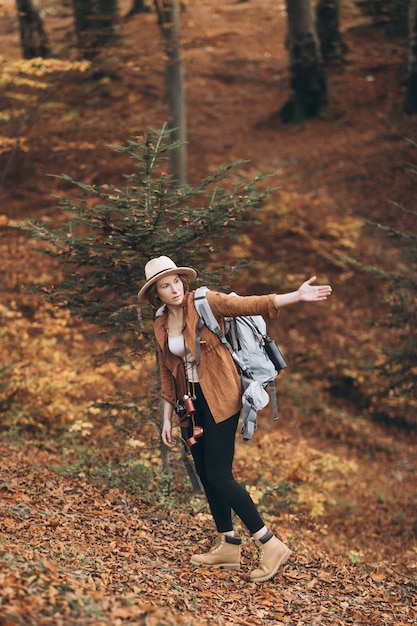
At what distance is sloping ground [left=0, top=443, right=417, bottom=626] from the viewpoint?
361 cm

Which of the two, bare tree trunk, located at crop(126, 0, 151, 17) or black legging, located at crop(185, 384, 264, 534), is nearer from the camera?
black legging, located at crop(185, 384, 264, 534)

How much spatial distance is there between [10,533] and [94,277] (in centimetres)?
257

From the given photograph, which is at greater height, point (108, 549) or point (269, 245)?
point (108, 549)

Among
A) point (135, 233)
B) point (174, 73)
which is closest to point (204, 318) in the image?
point (135, 233)

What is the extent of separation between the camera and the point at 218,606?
4559mm

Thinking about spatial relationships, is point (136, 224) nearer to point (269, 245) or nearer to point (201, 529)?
point (201, 529)

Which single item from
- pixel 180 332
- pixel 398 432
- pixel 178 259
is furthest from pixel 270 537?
pixel 398 432

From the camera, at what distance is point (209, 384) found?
4.75 meters

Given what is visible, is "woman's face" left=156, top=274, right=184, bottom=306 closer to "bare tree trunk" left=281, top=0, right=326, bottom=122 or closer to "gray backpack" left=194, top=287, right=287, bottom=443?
"gray backpack" left=194, top=287, right=287, bottom=443

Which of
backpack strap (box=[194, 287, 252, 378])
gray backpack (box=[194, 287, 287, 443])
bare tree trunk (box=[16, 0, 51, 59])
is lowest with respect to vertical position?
gray backpack (box=[194, 287, 287, 443])

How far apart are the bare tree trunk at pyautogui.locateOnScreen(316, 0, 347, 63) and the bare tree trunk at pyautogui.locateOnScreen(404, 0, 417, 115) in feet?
14.1

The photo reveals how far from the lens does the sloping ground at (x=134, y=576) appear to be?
361 centimetres

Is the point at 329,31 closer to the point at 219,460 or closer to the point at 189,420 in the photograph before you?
the point at 189,420

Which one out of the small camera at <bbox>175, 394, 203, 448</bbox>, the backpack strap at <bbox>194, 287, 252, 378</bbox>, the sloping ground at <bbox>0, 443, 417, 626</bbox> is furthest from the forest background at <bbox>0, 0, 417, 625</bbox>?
the backpack strap at <bbox>194, 287, 252, 378</bbox>
